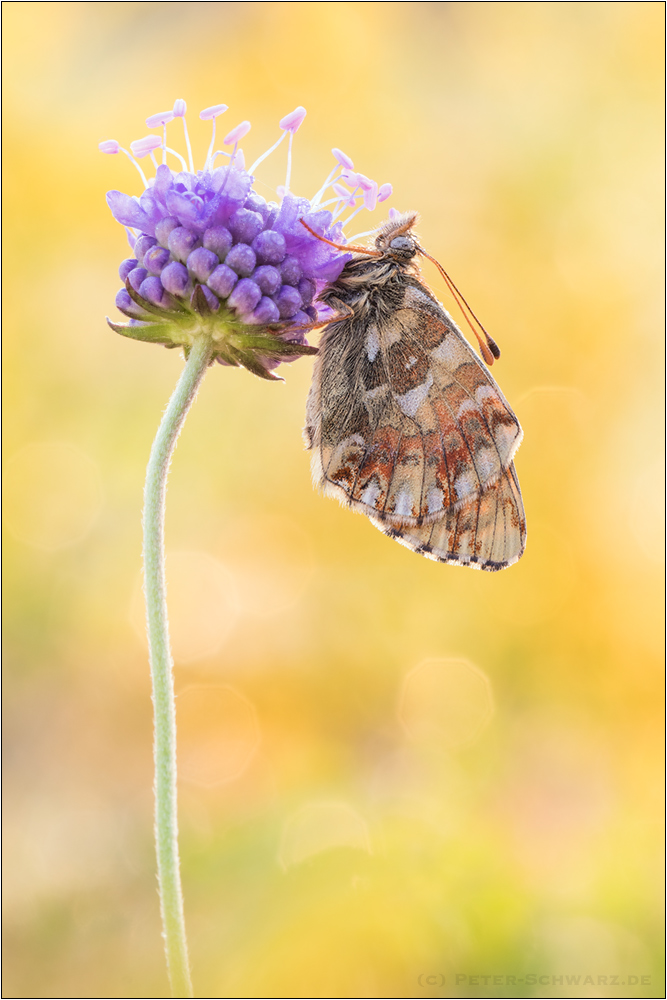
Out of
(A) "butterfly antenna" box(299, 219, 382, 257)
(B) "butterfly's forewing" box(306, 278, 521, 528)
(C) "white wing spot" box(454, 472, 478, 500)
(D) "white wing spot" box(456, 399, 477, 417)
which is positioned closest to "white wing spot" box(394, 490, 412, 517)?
(B) "butterfly's forewing" box(306, 278, 521, 528)

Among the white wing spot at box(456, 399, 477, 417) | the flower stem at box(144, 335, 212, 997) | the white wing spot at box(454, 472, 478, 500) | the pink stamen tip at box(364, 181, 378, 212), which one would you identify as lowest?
the flower stem at box(144, 335, 212, 997)

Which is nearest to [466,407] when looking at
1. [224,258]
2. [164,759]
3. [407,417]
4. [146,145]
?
[407,417]

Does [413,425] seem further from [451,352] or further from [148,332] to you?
[148,332]

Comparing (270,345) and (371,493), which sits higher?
(270,345)

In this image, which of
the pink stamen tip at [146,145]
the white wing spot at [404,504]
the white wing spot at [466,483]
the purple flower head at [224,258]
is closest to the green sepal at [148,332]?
the purple flower head at [224,258]

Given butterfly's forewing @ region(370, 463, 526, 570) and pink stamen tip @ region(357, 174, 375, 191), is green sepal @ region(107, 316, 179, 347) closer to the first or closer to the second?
pink stamen tip @ region(357, 174, 375, 191)

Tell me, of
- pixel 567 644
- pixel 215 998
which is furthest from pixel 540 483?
pixel 215 998
